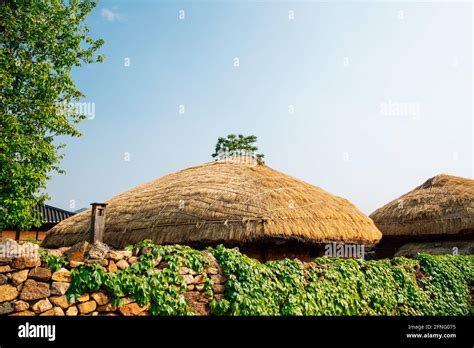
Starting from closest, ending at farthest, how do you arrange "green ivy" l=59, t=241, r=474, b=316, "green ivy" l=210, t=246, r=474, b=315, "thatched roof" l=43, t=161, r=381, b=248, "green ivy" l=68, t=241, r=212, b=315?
"green ivy" l=68, t=241, r=212, b=315 → "green ivy" l=59, t=241, r=474, b=316 → "green ivy" l=210, t=246, r=474, b=315 → "thatched roof" l=43, t=161, r=381, b=248

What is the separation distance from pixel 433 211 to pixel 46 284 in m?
14.1

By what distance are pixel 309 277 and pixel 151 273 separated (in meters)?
2.65

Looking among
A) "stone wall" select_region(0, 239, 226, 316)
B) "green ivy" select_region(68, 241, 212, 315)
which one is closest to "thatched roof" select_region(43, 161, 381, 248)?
"green ivy" select_region(68, 241, 212, 315)

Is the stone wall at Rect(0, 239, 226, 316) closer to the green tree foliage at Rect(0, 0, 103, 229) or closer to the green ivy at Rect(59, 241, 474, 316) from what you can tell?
the green ivy at Rect(59, 241, 474, 316)

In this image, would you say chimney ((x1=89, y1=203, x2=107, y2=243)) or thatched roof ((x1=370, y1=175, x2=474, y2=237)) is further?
thatched roof ((x1=370, y1=175, x2=474, y2=237))

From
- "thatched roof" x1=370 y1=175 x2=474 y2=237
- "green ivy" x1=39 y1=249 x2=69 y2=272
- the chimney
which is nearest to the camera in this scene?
"green ivy" x1=39 y1=249 x2=69 y2=272

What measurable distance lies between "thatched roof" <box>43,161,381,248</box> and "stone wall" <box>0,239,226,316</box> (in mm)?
3889

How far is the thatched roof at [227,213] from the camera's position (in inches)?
329

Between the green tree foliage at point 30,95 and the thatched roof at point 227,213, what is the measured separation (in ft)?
4.85

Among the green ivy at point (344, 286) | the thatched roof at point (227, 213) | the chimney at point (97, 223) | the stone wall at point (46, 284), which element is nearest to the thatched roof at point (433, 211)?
the green ivy at point (344, 286)

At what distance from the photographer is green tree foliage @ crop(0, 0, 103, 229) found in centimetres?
1131

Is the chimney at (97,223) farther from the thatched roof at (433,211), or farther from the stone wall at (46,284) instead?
the thatched roof at (433,211)
